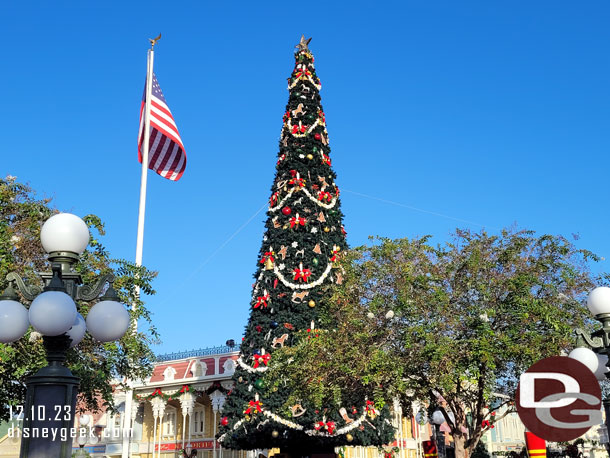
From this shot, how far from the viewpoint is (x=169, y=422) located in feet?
110

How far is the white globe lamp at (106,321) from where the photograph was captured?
6070 mm

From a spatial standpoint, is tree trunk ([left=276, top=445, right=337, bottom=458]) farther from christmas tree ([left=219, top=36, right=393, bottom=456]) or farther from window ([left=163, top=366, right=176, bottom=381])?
window ([left=163, top=366, right=176, bottom=381])

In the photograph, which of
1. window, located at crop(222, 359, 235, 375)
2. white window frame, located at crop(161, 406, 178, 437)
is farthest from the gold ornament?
white window frame, located at crop(161, 406, 178, 437)

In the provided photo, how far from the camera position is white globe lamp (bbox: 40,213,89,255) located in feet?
20.3

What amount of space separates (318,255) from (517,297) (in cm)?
708

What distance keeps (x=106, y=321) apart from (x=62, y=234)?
1016 millimetres

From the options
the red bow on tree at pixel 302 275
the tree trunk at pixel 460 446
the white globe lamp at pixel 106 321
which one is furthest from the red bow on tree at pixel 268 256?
the white globe lamp at pixel 106 321

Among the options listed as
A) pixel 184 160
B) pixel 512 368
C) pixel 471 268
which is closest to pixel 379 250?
pixel 471 268

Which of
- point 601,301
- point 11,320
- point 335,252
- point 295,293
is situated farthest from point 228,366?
point 11,320

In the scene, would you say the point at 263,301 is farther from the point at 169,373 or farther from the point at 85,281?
the point at 169,373

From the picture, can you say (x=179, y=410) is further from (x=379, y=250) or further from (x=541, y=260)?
(x=541, y=260)

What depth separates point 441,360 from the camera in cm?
1316

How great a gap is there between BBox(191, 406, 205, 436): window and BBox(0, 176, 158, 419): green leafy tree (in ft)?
50.7

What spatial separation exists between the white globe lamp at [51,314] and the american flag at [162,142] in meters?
17.4
